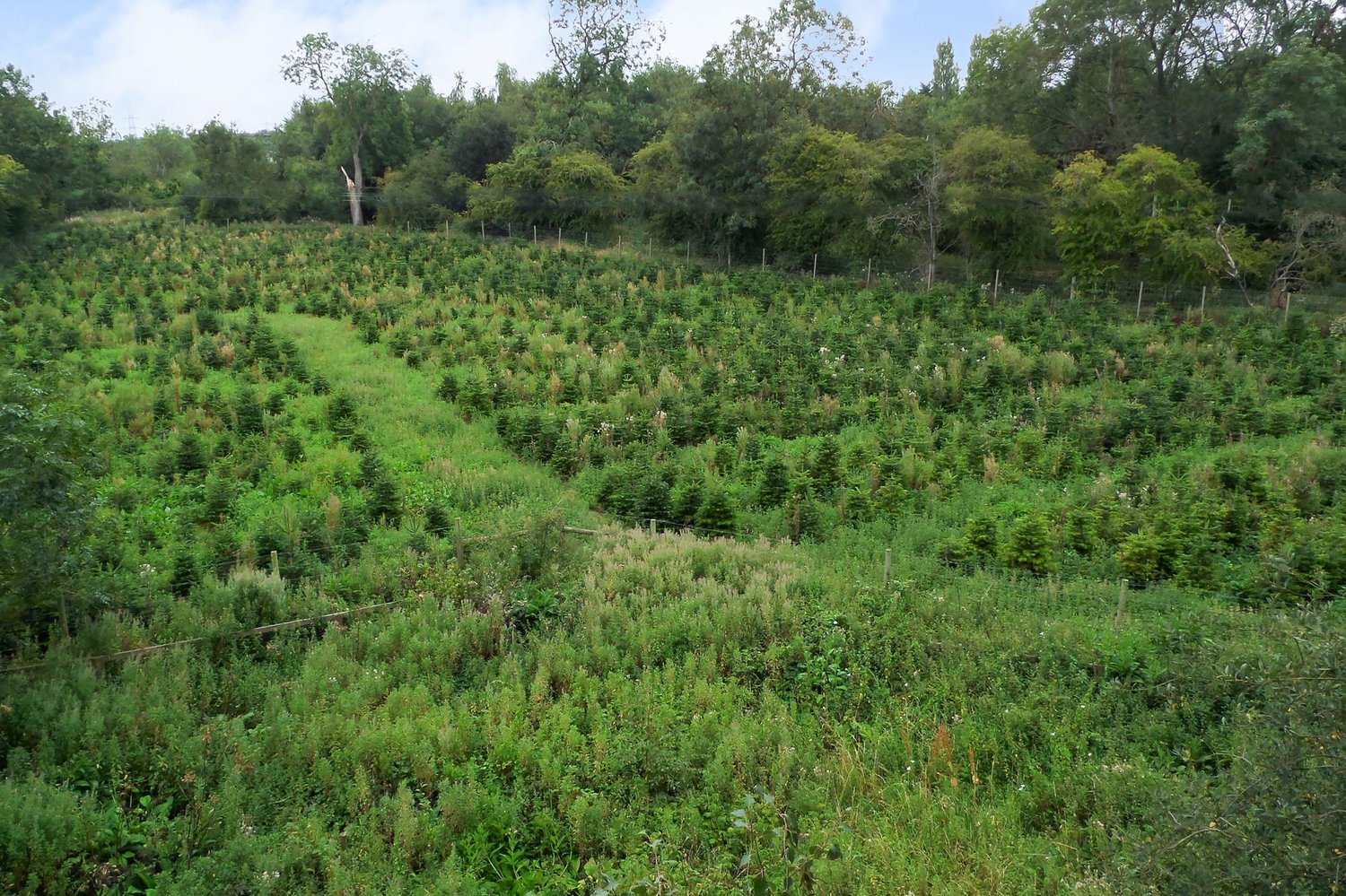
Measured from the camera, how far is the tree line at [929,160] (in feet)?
98.0

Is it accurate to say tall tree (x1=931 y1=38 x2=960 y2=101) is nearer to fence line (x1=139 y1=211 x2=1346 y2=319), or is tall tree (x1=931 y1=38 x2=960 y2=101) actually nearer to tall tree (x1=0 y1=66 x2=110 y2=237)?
fence line (x1=139 y1=211 x2=1346 y2=319)

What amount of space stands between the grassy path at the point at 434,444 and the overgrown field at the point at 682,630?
0.15m

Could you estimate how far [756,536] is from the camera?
14.4 metres

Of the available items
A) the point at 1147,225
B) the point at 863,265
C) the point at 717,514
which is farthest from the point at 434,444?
the point at 1147,225

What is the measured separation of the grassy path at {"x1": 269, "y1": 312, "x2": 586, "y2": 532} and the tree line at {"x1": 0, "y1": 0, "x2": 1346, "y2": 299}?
1868cm

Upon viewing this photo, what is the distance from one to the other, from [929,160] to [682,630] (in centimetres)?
2830

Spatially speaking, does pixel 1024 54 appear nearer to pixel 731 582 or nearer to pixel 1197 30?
pixel 1197 30

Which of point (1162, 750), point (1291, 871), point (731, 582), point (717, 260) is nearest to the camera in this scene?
point (1291, 871)

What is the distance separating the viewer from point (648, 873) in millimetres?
6789

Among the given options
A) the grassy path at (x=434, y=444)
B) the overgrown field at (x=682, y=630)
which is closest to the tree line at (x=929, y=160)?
the overgrown field at (x=682, y=630)

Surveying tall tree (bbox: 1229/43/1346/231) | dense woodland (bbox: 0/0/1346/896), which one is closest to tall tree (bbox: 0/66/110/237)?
dense woodland (bbox: 0/0/1346/896)

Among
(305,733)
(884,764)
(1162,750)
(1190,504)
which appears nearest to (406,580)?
(305,733)

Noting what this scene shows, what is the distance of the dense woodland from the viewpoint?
7293mm

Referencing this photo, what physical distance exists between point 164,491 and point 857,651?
12368 mm
